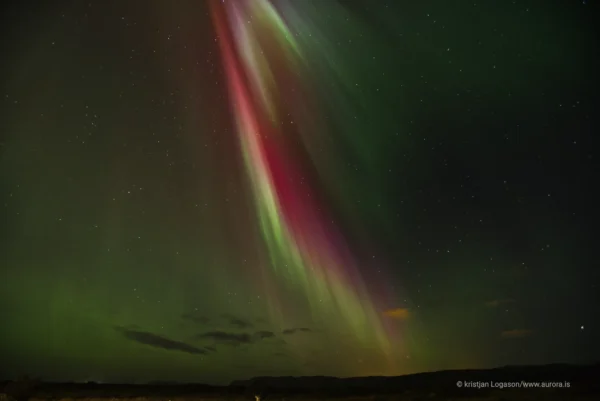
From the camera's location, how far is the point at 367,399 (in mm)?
21578

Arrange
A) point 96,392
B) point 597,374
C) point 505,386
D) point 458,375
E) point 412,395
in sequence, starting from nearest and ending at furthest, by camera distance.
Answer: point 412,395, point 505,386, point 597,374, point 96,392, point 458,375

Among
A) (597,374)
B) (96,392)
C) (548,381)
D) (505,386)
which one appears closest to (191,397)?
(96,392)

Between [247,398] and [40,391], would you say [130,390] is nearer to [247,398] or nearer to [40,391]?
[40,391]

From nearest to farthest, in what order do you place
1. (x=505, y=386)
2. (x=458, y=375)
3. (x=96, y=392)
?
(x=505, y=386) → (x=96, y=392) → (x=458, y=375)

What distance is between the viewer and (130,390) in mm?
28156

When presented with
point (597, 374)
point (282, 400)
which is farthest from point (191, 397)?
point (597, 374)

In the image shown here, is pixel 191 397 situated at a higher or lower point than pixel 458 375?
lower

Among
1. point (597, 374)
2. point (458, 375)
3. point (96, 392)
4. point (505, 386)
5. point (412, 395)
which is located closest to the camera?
point (412, 395)

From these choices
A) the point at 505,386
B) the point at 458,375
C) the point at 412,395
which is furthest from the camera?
the point at 458,375

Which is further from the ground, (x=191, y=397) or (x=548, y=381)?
(x=548, y=381)

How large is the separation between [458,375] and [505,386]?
10.6 metres

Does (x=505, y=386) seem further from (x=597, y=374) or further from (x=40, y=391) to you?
(x=40, y=391)

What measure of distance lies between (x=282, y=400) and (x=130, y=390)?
415 inches

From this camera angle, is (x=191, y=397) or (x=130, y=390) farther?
(x=130, y=390)
